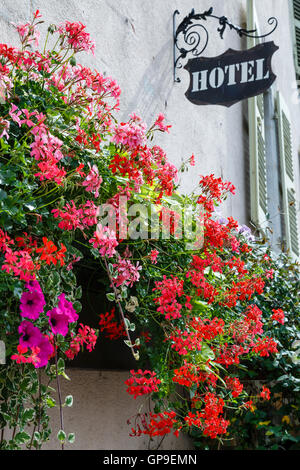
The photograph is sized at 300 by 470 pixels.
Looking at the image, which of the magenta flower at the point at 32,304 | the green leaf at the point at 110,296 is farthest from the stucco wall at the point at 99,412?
the magenta flower at the point at 32,304

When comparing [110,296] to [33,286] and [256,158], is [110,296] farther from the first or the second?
[256,158]

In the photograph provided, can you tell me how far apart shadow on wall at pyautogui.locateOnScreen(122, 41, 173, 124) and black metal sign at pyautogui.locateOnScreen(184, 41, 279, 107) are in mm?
191

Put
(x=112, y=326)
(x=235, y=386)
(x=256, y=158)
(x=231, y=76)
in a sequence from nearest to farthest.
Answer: (x=112, y=326) → (x=235, y=386) → (x=231, y=76) → (x=256, y=158)

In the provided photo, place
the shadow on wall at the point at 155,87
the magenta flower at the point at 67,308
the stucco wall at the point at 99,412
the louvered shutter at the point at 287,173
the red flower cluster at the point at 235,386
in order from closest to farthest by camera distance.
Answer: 1. the magenta flower at the point at 67,308
2. the red flower cluster at the point at 235,386
3. the stucco wall at the point at 99,412
4. the shadow on wall at the point at 155,87
5. the louvered shutter at the point at 287,173

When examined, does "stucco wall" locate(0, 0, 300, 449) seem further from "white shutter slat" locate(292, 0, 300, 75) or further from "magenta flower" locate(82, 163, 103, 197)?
"white shutter slat" locate(292, 0, 300, 75)

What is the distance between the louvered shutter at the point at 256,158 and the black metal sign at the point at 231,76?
1.72 m

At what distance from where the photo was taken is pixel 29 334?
1.32m

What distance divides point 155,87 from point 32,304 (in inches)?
90.2

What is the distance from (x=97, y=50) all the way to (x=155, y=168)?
109cm

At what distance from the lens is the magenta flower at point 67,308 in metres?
1.40

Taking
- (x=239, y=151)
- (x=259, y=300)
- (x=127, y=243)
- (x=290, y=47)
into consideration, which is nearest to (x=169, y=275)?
(x=127, y=243)

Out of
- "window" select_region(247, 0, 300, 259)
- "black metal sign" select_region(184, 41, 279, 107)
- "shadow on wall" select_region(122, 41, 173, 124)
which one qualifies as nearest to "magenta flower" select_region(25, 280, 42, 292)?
"shadow on wall" select_region(122, 41, 173, 124)

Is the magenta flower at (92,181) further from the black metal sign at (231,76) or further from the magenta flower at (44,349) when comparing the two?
the black metal sign at (231,76)

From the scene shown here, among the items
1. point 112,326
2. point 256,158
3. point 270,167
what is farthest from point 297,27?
point 112,326
